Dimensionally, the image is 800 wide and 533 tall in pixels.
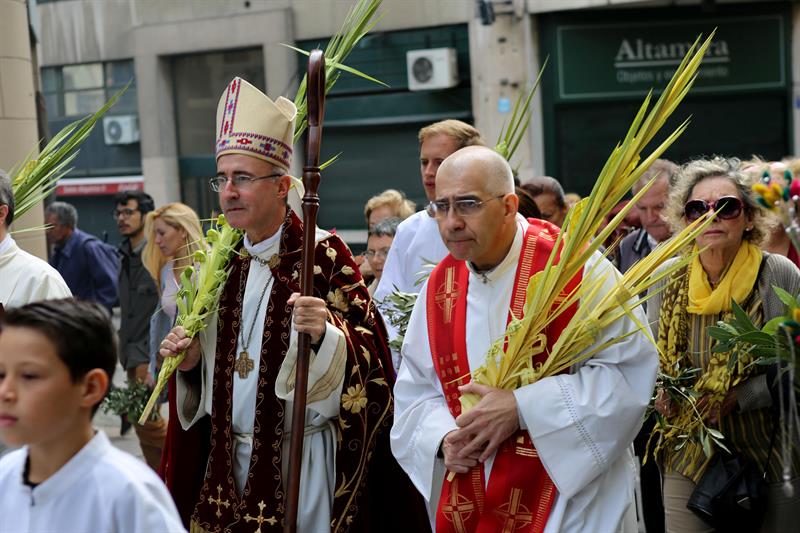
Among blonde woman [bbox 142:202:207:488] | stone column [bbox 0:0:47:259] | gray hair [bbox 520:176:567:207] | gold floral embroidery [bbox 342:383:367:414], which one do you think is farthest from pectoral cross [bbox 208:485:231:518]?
stone column [bbox 0:0:47:259]

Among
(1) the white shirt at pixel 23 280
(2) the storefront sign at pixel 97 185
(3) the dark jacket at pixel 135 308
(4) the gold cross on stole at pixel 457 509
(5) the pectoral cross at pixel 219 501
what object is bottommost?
(5) the pectoral cross at pixel 219 501

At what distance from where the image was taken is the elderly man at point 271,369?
4.55 m

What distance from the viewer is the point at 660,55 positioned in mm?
15852

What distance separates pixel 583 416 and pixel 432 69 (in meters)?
13.0

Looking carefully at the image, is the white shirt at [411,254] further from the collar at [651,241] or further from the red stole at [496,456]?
the red stole at [496,456]

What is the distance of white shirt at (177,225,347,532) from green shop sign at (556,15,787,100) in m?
12.0

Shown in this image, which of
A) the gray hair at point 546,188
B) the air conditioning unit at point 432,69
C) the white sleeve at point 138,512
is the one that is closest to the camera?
the white sleeve at point 138,512

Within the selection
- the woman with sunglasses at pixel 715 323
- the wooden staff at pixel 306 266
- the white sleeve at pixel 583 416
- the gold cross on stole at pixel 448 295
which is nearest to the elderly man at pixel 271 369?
the wooden staff at pixel 306 266

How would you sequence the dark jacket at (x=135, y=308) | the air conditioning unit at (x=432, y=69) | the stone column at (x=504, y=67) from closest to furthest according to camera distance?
the dark jacket at (x=135, y=308), the stone column at (x=504, y=67), the air conditioning unit at (x=432, y=69)

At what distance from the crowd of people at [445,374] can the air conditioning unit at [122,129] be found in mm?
14661

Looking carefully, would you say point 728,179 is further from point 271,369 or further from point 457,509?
point 271,369

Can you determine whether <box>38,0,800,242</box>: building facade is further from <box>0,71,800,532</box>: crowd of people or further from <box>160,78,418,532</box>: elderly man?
<box>160,78,418,532</box>: elderly man

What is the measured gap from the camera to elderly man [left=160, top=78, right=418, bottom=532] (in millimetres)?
4547

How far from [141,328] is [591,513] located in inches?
227
